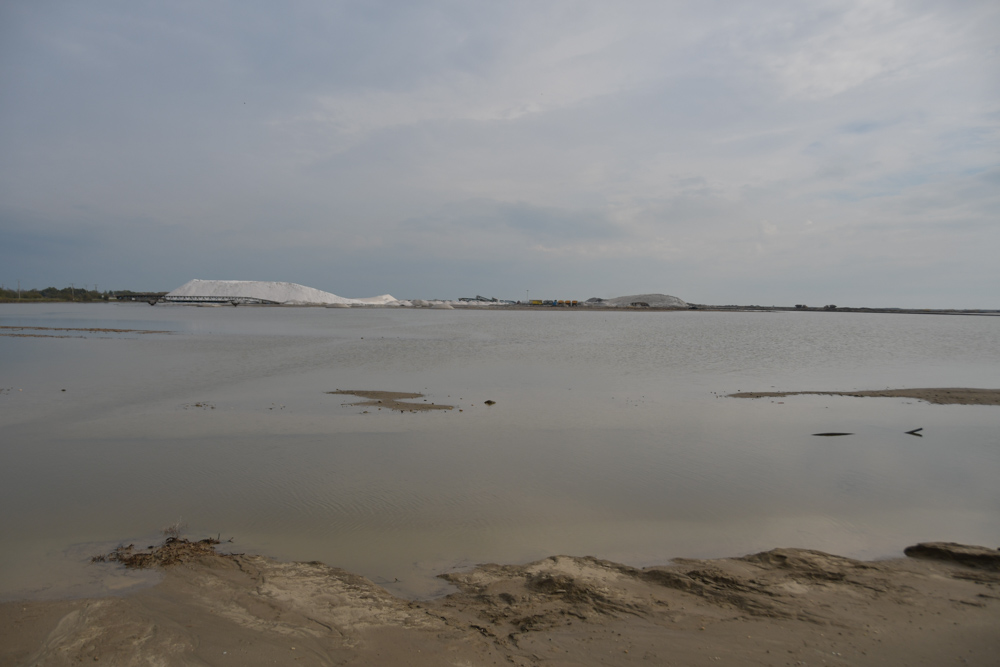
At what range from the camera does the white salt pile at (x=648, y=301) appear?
16388cm

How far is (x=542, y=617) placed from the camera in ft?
14.2

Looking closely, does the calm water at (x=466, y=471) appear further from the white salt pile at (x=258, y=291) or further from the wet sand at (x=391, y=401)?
the white salt pile at (x=258, y=291)

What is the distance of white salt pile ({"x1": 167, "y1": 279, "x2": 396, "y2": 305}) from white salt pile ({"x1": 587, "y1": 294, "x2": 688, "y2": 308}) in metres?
72.1

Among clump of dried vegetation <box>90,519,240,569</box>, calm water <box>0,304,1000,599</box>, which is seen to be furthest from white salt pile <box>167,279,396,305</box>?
clump of dried vegetation <box>90,519,240,569</box>

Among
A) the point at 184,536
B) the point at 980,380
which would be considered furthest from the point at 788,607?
the point at 980,380

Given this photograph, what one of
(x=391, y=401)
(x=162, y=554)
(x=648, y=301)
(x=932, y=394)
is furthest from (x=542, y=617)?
(x=648, y=301)

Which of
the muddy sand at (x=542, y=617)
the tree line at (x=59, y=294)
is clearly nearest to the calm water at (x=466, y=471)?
the muddy sand at (x=542, y=617)

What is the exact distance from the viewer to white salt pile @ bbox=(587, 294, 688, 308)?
538 ft

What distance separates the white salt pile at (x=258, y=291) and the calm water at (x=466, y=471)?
155 meters

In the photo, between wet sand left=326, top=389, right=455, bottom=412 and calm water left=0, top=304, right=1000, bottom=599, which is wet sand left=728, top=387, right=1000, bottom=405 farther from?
wet sand left=326, top=389, right=455, bottom=412

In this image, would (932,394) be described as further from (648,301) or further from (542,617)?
(648,301)

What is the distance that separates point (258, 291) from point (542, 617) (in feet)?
583

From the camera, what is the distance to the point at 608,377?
19.4 meters

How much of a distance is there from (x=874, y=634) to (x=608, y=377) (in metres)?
15.3
